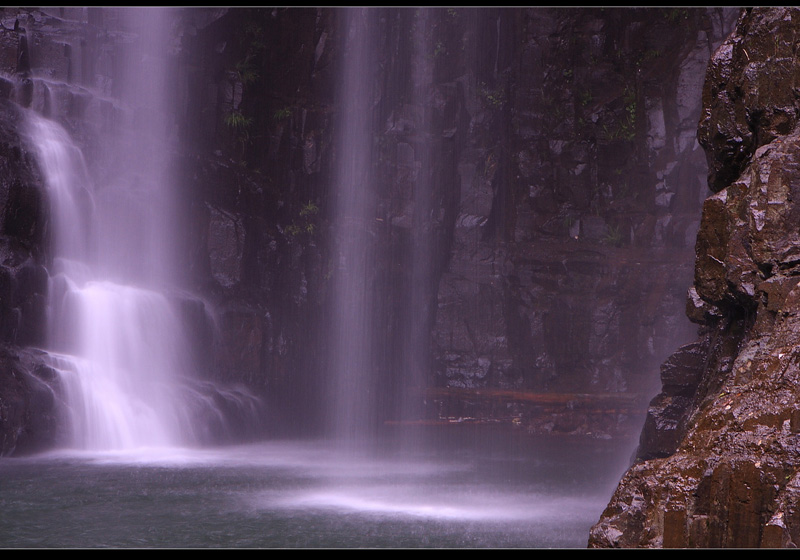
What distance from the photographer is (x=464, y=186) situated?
22.5 metres

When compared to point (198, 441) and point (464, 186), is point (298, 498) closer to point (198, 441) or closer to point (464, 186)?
point (198, 441)

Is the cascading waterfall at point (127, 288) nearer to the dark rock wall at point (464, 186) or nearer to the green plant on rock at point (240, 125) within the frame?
the dark rock wall at point (464, 186)

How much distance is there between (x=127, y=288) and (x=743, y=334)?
15.8 m

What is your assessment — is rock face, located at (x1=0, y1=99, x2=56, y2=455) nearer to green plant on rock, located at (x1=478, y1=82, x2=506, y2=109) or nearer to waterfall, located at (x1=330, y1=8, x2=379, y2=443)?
waterfall, located at (x1=330, y1=8, x2=379, y2=443)

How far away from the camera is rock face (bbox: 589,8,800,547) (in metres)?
4.74

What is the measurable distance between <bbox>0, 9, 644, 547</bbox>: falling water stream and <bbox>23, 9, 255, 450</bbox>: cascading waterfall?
5 cm

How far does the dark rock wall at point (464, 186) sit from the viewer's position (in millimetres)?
20953

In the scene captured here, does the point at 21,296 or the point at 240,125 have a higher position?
the point at 240,125

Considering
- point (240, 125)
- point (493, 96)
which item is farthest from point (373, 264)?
point (493, 96)

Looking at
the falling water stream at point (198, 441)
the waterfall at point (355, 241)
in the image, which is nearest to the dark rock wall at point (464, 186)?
the waterfall at point (355, 241)

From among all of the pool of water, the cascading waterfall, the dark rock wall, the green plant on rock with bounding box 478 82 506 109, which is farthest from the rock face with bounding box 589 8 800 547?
the green plant on rock with bounding box 478 82 506 109

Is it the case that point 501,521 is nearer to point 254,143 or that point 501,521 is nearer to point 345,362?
point 345,362

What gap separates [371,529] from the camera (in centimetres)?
926

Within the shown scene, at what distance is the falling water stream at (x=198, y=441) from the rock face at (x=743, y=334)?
375cm
